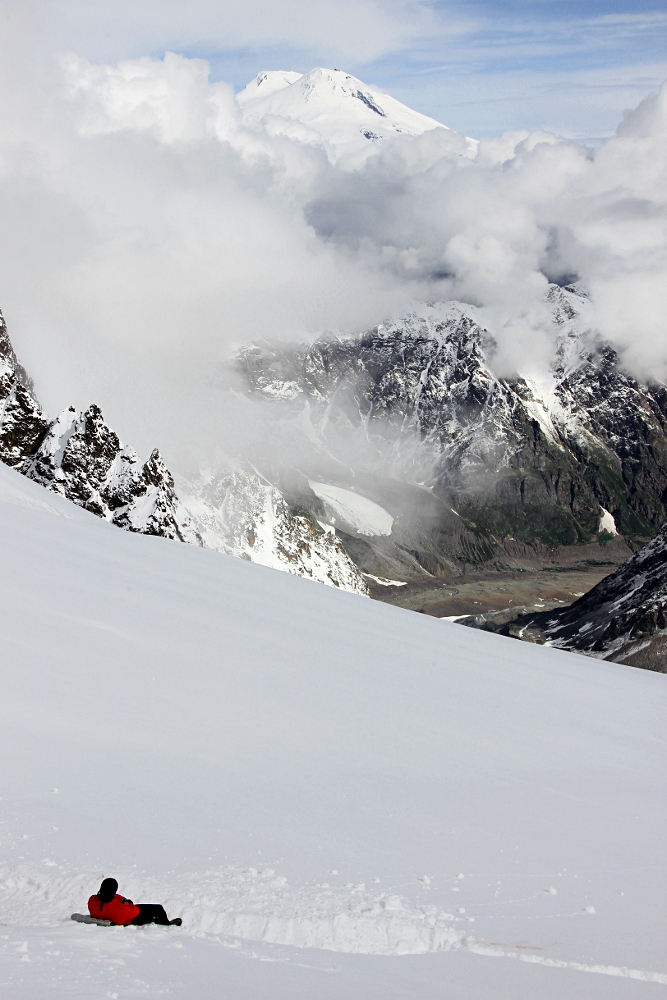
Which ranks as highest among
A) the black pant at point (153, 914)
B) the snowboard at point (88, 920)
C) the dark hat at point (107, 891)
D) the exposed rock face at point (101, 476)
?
the exposed rock face at point (101, 476)

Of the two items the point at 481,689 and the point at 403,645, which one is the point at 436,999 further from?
the point at 403,645

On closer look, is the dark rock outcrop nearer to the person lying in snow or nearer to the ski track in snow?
the ski track in snow

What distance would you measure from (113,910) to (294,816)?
11.1 ft

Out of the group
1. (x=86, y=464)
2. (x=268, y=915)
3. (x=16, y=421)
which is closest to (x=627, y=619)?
(x=86, y=464)

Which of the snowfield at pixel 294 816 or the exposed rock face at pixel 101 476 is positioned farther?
the exposed rock face at pixel 101 476

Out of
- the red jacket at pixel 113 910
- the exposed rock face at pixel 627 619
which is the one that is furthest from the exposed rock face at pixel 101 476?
the exposed rock face at pixel 627 619

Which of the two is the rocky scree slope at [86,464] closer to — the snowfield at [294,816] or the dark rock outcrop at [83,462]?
the dark rock outcrop at [83,462]

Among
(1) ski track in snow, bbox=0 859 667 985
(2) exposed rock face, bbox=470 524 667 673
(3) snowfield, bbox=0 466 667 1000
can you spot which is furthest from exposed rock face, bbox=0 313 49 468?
(2) exposed rock face, bbox=470 524 667 673

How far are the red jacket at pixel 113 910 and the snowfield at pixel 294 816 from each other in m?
0.15

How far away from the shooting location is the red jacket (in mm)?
7902

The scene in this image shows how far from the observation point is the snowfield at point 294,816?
26.4ft

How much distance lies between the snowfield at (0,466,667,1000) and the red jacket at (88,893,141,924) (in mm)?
154

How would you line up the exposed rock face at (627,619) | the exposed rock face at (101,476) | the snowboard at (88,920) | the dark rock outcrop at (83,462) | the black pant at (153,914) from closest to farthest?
the snowboard at (88,920) → the black pant at (153,914) → the dark rock outcrop at (83,462) → the exposed rock face at (101,476) → the exposed rock face at (627,619)

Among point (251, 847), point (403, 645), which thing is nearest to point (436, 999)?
point (251, 847)
